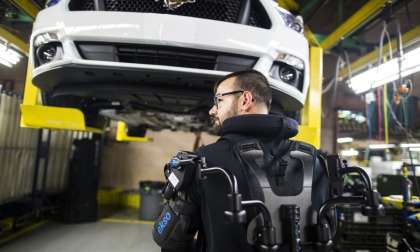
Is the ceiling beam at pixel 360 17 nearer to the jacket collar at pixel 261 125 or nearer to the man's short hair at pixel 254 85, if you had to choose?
the man's short hair at pixel 254 85

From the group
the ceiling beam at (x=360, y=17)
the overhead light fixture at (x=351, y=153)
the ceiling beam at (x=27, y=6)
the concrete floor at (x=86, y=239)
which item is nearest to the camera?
the ceiling beam at (x=27, y=6)

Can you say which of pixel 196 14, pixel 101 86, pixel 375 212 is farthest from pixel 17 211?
pixel 375 212

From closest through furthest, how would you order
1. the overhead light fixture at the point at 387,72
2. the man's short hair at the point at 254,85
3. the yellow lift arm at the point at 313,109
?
the man's short hair at the point at 254,85 < the yellow lift arm at the point at 313,109 < the overhead light fixture at the point at 387,72

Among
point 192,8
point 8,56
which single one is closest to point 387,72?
point 192,8

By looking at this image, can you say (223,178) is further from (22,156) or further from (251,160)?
(22,156)

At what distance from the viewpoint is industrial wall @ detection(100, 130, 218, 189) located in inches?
273

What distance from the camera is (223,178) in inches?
37.1

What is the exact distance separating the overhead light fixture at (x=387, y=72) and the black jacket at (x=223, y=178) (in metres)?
2.34

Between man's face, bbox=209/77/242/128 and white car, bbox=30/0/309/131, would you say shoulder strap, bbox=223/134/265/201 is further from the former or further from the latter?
white car, bbox=30/0/309/131

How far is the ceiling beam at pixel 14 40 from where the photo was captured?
8.33ft

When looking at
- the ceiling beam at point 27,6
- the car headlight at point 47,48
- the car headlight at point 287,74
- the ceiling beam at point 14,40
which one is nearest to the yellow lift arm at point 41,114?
the car headlight at point 47,48

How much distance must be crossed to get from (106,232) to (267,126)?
416cm

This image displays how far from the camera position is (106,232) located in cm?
429

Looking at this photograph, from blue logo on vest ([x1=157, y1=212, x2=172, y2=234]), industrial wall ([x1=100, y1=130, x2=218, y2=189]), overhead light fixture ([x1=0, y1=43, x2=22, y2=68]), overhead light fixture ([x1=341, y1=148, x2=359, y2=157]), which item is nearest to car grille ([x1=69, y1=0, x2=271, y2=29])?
blue logo on vest ([x1=157, y1=212, x2=172, y2=234])
